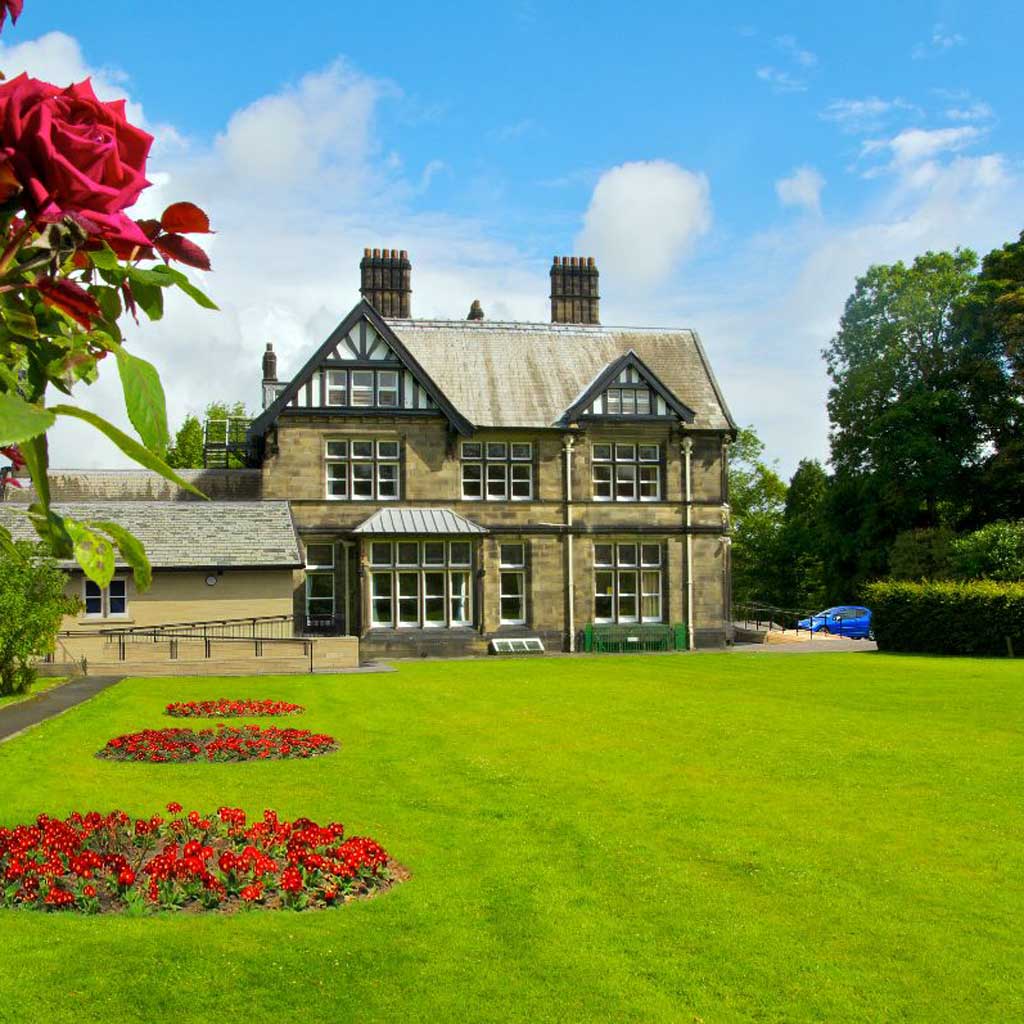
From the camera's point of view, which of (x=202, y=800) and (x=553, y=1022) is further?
(x=202, y=800)

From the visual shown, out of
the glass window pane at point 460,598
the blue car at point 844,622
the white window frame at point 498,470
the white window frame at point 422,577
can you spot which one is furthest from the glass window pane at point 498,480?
the blue car at point 844,622

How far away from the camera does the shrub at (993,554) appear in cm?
4019

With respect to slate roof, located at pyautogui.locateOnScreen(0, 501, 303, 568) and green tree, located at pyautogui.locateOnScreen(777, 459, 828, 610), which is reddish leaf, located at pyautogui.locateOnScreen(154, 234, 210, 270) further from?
green tree, located at pyautogui.locateOnScreen(777, 459, 828, 610)

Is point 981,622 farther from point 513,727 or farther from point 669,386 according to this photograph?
point 513,727

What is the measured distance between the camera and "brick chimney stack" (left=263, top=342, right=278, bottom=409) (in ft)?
136

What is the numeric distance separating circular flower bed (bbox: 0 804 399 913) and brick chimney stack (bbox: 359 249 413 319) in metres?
34.3

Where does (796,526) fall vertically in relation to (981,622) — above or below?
above

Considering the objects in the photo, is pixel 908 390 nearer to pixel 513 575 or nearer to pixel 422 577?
pixel 513 575

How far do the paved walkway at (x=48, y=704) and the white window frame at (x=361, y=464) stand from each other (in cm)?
1170

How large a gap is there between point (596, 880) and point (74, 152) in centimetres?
881

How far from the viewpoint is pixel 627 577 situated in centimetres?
4034

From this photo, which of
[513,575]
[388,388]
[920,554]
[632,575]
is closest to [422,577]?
[513,575]

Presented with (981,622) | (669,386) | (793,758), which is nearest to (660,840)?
(793,758)

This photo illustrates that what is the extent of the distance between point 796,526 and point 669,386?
26.4 metres
